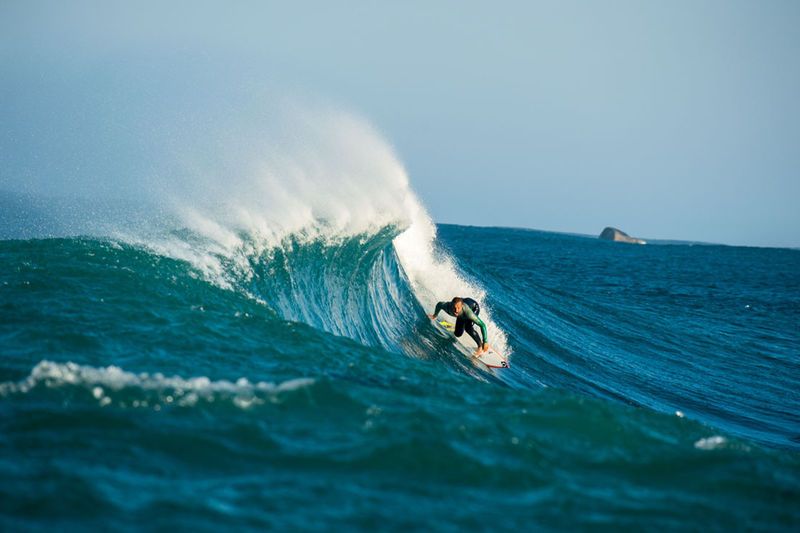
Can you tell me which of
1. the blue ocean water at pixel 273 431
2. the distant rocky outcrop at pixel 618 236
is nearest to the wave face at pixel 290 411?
the blue ocean water at pixel 273 431

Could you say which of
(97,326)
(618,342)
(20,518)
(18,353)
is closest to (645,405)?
(618,342)

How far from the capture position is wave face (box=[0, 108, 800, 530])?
13.5ft

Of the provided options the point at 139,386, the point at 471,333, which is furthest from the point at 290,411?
the point at 471,333

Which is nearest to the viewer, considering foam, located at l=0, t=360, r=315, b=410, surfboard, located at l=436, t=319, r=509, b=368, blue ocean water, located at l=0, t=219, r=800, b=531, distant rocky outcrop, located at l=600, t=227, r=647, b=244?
blue ocean water, located at l=0, t=219, r=800, b=531

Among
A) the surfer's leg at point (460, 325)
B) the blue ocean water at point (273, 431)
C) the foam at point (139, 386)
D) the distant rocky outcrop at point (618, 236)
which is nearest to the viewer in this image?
the blue ocean water at point (273, 431)

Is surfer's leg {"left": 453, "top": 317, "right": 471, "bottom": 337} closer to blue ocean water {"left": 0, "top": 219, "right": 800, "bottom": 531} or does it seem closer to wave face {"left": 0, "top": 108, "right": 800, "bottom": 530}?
wave face {"left": 0, "top": 108, "right": 800, "bottom": 530}

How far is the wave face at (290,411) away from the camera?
413 centimetres

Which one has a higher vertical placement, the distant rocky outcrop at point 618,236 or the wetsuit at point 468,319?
the distant rocky outcrop at point 618,236

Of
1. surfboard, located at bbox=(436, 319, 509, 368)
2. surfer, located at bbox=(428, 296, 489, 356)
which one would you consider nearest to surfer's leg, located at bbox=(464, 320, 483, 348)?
surfer, located at bbox=(428, 296, 489, 356)

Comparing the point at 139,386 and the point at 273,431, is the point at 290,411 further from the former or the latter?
the point at 139,386

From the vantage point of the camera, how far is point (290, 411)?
539 centimetres

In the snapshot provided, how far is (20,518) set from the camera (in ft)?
11.6

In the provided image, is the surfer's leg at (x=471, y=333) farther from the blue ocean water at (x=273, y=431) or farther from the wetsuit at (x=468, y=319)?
the blue ocean water at (x=273, y=431)

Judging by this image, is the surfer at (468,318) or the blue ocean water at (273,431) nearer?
the blue ocean water at (273,431)
